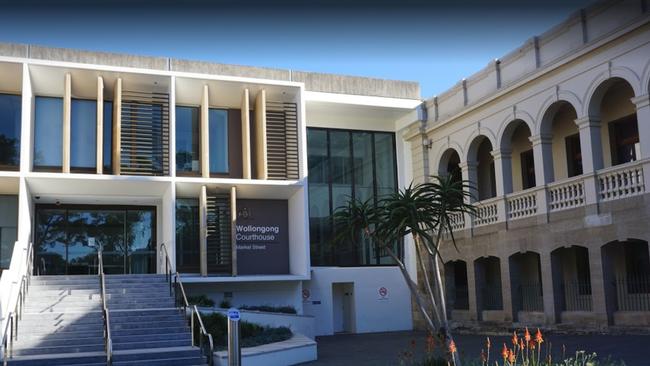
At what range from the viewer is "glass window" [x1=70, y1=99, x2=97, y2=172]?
22906 millimetres

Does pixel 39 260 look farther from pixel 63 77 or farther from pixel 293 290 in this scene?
pixel 293 290

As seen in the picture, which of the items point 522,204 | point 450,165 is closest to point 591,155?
point 522,204

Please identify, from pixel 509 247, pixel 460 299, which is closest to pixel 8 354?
pixel 509 247

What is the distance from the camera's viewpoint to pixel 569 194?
19.5 meters

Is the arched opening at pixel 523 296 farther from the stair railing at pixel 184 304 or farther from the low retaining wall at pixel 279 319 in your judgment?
the stair railing at pixel 184 304

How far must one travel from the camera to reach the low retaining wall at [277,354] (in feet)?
48.9

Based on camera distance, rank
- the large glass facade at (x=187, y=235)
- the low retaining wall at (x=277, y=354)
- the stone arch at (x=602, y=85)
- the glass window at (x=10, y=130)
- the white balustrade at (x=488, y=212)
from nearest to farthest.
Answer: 1. the low retaining wall at (x=277, y=354)
2. the stone arch at (x=602, y=85)
3. the glass window at (x=10, y=130)
4. the white balustrade at (x=488, y=212)
5. the large glass facade at (x=187, y=235)

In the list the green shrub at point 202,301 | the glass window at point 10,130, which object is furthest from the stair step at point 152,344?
the glass window at point 10,130

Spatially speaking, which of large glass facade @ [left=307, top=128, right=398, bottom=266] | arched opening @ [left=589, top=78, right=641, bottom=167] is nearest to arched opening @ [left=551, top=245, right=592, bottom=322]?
arched opening @ [left=589, top=78, right=641, bottom=167]

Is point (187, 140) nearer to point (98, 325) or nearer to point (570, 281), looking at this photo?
point (98, 325)

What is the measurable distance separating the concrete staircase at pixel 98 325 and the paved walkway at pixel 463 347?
3763mm

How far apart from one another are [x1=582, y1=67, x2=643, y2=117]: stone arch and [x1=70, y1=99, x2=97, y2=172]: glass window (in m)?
15.8

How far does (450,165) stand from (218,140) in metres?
9.63

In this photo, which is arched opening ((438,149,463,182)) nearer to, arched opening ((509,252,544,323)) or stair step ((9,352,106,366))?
arched opening ((509,252,544,323))
